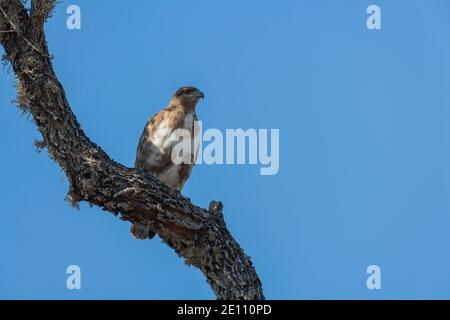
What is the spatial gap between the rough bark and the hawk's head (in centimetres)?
278

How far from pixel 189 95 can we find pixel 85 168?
3.20 meters

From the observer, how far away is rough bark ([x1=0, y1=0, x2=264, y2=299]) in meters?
7.87

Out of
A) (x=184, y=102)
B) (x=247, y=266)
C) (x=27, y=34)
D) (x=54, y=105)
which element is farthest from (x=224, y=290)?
(x=184, y=102)

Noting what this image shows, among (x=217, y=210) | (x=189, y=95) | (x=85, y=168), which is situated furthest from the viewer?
(x=189, y=95)

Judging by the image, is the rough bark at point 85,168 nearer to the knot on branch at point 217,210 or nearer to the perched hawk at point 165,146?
the knot on branch at point 217,210

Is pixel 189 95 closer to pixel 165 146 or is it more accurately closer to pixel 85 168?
pixel 165 146

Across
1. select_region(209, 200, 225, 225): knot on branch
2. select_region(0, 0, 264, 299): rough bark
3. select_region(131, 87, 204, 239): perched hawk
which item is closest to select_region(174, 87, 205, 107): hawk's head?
select_region(131, 87, 204, 239): perched hawk

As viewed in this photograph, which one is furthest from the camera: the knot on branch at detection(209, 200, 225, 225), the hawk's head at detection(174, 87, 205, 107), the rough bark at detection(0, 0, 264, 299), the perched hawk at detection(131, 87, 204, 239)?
the hawk's head at detection(174, 87, 205, 107)

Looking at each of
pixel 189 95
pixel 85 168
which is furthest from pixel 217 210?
pixel 189 95

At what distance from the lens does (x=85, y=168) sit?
25.8ft

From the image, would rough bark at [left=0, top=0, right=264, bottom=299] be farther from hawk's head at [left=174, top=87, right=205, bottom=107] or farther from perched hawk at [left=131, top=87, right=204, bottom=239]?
hawk's head at [left=174, top=87, right=205, bottom=107]

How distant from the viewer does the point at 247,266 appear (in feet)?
26.6
